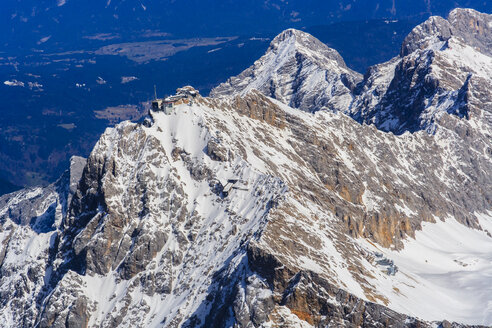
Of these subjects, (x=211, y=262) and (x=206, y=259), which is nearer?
(x=211, y=262)

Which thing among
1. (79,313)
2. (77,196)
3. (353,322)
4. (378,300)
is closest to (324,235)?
(378,300)

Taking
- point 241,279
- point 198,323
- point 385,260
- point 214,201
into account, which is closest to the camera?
point 241,279

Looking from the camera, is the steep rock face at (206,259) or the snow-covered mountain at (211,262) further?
the snow-covered mountain at (211,262)

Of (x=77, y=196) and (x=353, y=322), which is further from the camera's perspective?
(x=77, y=196)

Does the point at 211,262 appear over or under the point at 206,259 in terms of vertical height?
over

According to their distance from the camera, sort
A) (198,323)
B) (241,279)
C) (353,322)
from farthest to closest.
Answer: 1. (198,323)
2. (241,279)
3. (353,322)

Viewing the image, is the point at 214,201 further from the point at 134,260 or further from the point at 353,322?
the point at 353,322

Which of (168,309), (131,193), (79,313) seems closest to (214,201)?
(131,193)

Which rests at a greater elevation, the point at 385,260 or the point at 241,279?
the point at 241,279

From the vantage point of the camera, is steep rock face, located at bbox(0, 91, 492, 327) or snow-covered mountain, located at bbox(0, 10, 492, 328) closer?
steep rock face, located at bbox(0, 91, 492, 327)

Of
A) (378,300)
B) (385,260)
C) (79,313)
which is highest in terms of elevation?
(378,300)
